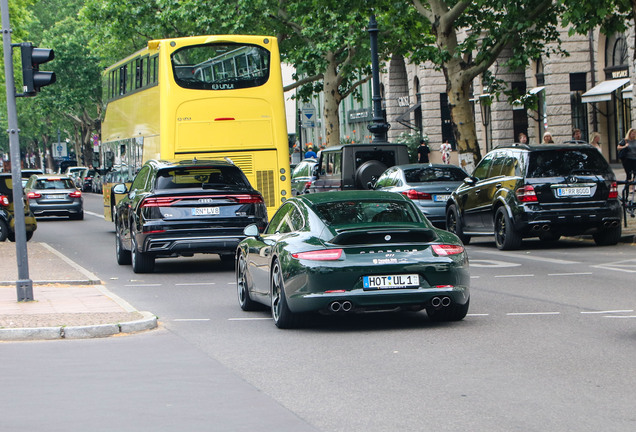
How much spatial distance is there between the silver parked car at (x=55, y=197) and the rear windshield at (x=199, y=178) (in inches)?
851

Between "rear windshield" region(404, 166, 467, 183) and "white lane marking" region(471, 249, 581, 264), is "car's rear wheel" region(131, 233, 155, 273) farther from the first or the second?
"rear windshield" region(404, 166, 467, 183)

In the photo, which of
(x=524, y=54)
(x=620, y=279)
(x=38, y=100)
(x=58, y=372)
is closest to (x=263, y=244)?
(x=58, y=372)

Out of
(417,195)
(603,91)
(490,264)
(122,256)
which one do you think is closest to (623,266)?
(490,264)

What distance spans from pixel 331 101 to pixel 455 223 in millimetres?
25225

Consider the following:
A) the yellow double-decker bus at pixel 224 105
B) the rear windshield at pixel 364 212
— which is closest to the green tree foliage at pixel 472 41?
the yellow double-decker bus at pixel 224 105

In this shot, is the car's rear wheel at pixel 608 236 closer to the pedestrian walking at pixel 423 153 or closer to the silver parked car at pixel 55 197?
the silver parked car at pixel 55 197

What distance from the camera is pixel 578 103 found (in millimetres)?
41188

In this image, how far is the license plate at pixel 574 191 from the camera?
19.7 meters

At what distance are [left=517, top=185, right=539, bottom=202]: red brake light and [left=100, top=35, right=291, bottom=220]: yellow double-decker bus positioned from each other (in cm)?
537

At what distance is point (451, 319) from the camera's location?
1144 cm

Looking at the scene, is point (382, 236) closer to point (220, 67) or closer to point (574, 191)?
point (574, 191)

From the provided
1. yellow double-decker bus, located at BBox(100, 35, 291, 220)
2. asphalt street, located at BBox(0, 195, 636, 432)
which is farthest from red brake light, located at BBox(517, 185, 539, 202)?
asphalt street, located at BBox(0, 195, 636, 432)

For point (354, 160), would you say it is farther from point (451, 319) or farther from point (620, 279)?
point (451, 319)

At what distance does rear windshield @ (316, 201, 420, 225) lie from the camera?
11.1 m
